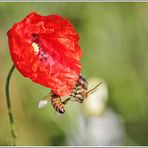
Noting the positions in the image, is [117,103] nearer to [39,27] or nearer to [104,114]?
[104,114]

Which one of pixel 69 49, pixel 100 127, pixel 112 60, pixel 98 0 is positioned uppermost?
pixel 69 49

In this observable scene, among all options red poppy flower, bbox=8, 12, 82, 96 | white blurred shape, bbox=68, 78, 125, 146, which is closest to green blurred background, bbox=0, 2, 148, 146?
white blurred shape, bbox=68, 78, 125, 146

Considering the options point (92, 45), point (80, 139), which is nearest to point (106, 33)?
point (92, 45)

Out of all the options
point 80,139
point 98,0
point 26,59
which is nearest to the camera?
point 26,59

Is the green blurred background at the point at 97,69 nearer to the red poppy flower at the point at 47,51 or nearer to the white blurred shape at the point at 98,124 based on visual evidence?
the white blurred shape at the point at 98,124

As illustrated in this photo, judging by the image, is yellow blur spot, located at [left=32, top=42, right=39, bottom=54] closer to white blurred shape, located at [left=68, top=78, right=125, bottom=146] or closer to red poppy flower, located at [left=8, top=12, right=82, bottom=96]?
red poppy flower, located at [left=8, top=12, right=82, bottom=96]

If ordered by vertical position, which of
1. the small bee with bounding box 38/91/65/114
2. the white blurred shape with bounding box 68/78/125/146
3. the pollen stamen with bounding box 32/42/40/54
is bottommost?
the white blurred shape with bounding box 68/78/125/146

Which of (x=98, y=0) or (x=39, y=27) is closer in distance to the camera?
(x=39, y=27)

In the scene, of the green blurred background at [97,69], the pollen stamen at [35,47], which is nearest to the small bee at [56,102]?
the pollen stamen at [35,47]
